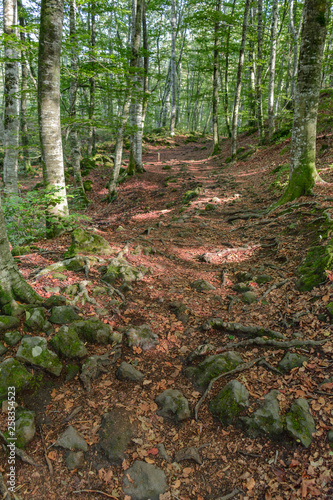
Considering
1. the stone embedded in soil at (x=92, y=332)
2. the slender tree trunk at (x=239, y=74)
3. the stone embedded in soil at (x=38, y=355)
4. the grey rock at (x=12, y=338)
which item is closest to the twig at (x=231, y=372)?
the stone embedded in soil at (x=92, y=332)

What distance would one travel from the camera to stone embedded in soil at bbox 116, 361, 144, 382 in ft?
11.1

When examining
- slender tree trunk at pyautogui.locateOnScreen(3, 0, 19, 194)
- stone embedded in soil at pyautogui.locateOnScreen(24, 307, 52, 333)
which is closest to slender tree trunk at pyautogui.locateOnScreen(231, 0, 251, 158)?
slender tree trunk at pyautogui.locateOnScreen(3, 0, 19, 194)

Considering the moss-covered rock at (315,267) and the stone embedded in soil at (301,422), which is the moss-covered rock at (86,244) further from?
the stone embedded in soil at (301,422)

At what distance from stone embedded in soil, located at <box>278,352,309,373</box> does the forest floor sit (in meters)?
0.08

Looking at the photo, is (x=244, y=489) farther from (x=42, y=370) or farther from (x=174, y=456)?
(x=42, y=370)

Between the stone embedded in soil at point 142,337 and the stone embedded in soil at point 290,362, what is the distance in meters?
1.69

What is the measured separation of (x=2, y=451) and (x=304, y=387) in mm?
2978

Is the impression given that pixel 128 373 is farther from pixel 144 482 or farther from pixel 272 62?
pixel 272 62

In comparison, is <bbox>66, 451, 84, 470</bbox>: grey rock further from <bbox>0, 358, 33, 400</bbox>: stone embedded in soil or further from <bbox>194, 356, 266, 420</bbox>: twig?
<bbox>194, 356, 266, 420</bbox>: twig

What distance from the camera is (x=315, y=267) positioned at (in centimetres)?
439

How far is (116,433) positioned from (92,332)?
1.34m

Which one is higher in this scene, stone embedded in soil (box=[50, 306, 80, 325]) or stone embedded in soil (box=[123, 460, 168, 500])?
stone embedded in soil (box=[50, 306, 80, 325])

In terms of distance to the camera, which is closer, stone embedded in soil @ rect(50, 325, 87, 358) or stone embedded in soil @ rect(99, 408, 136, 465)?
stone embedded in soil @ rect(99, 408, 136, 465)

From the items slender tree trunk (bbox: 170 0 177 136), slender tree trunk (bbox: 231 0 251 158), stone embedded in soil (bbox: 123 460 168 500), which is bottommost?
stone embedded in soil (bbox: 123 460 168 500)
